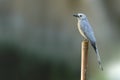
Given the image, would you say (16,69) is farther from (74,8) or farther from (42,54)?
(74,8)

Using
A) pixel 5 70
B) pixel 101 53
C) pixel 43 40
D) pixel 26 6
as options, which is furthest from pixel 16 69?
pixel 101 53

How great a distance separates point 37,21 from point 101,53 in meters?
0.75

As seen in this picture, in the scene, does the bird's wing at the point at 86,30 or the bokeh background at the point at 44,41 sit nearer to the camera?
the bird's wing at the point at 86,30

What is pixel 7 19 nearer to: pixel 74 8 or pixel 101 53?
pixel 74 8

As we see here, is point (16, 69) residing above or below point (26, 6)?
below

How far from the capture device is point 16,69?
3.72m

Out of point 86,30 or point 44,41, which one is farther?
→ point 44,41

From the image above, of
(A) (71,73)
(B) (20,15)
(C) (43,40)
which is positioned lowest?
(A) (71,73)

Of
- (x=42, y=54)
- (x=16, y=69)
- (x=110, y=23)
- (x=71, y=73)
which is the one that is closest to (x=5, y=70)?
(x=16, y=69)

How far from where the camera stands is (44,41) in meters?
3.79

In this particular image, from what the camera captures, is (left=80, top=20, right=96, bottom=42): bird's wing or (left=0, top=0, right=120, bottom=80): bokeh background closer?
(left=80, top=20, right=96, bottom=42): bird's wing

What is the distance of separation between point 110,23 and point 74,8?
0.43m

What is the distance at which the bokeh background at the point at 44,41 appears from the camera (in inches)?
146

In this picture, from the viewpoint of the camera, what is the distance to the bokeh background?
371 centimetres
